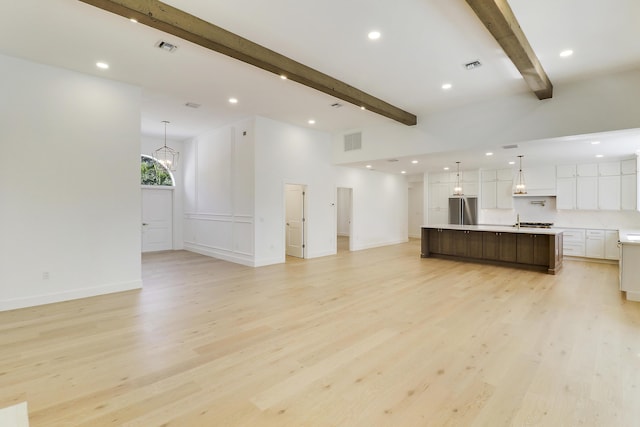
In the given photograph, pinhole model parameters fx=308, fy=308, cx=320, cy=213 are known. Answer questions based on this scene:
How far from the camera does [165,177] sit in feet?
32.4

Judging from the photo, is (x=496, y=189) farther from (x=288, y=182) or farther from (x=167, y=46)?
(x=167, y=46)

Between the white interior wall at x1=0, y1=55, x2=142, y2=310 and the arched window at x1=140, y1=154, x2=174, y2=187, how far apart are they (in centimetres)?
469

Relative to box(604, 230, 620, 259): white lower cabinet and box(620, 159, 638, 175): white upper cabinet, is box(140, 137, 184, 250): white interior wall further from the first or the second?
box(620, 159, 638, 175): white upper cabinet

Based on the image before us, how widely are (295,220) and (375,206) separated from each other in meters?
3.36

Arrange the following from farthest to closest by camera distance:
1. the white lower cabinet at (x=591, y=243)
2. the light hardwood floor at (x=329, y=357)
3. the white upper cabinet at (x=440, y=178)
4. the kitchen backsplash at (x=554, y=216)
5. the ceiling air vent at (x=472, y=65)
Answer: the white upper cabinet at (x=440, y=178), the kitchen backsplash at (x=554, y=216), the white lower cabinet at (x=591, y=243), the ceiling air vent at (x=472, y=65), the light hardwood floor at (x=329, y=357)

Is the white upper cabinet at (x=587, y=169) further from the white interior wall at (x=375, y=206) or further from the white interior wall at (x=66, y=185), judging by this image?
the white interior wall at (x=66, y=185)

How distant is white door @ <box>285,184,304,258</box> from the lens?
8.54m

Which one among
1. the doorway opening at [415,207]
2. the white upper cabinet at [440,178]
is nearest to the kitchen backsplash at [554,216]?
the white upper cabinet at [440,178]

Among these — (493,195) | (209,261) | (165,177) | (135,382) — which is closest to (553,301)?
(135,382)

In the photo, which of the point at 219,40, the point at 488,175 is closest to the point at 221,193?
the point at 219,40

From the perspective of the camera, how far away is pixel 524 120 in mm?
5680

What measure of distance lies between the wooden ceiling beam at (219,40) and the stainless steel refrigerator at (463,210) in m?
6.85

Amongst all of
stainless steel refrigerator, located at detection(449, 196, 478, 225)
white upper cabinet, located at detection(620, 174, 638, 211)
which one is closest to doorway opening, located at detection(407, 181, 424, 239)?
stainless steel refrigerator, located at detection(449, 196, 478, 225)

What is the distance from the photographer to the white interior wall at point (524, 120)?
15.9 feet
